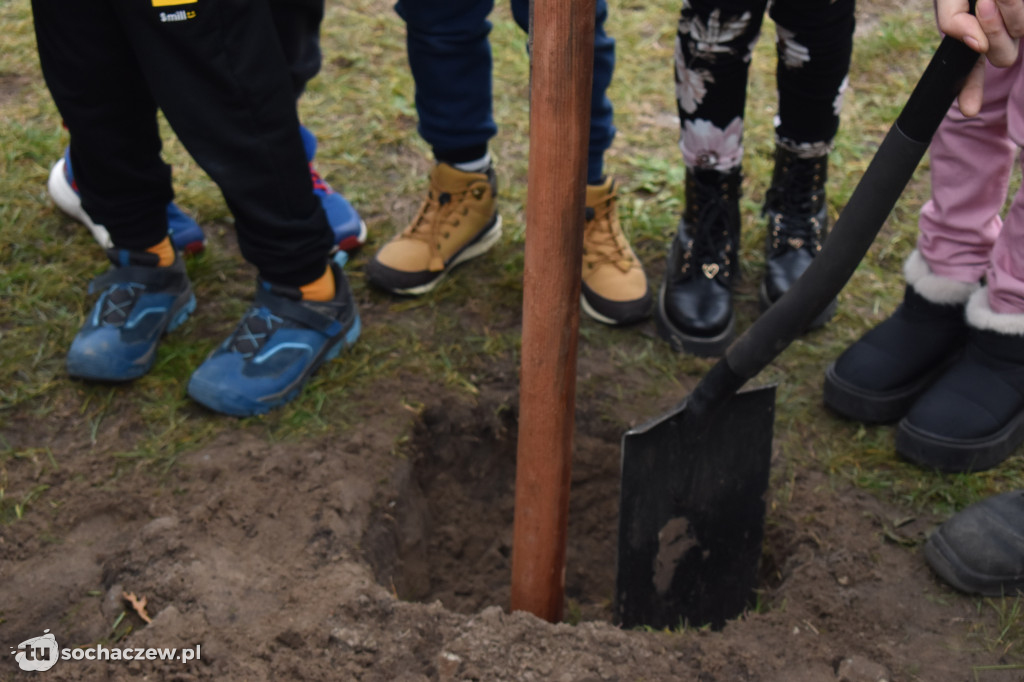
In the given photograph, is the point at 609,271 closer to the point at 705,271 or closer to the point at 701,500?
the point at 705,271

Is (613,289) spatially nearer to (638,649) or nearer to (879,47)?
(638,649)

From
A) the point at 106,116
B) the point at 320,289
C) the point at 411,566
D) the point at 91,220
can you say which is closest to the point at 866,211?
the point at 411,566

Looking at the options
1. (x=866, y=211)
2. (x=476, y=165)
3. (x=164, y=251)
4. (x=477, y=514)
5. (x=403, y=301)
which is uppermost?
(x=866, y=211)

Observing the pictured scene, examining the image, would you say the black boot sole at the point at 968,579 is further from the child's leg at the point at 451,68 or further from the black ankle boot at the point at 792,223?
the child's leg at the point at 451,68

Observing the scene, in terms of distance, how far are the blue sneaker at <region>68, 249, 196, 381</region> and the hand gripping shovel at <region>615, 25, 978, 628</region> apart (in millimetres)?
1361

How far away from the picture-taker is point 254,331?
7.40 feet

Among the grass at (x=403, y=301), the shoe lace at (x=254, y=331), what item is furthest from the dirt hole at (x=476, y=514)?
the shoe lace at (x=254, y=331)

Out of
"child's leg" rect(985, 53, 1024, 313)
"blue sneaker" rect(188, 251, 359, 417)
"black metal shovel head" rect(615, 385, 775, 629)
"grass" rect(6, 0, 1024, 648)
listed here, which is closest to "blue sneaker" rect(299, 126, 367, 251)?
"grass" rect(6, 0, 1024, 648)

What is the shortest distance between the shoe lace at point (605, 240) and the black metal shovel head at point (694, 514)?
86cm

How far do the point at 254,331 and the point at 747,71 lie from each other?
4.65 ft

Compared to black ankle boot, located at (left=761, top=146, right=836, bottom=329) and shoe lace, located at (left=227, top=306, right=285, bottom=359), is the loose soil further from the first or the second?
black ankle boot, located at (left=761, top=146, right=836, bottom=329)

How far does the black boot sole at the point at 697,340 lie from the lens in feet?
7.72

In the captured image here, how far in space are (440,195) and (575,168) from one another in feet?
4.43

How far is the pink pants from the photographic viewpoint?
182 centimetres
